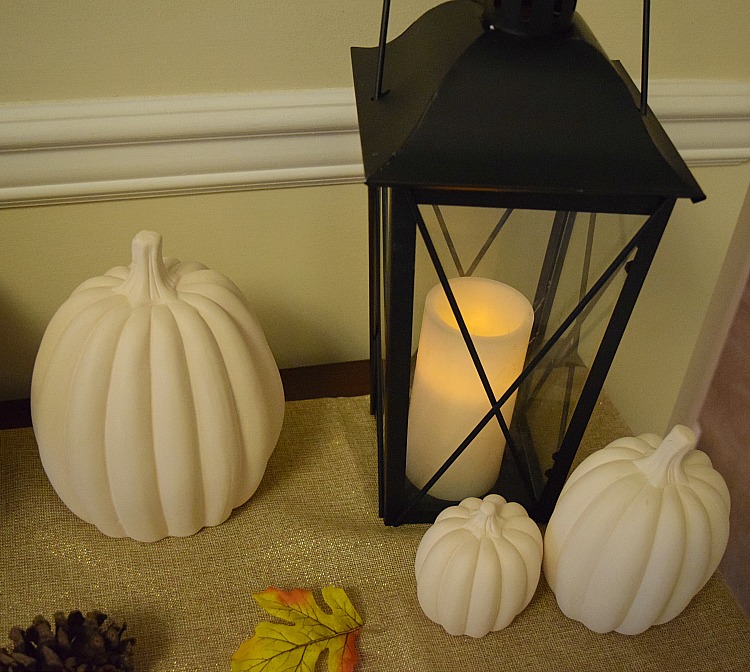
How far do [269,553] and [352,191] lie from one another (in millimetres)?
311

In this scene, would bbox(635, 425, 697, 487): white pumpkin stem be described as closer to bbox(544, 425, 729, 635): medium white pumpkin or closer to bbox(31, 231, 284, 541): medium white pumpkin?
bbox(544, 425, 729, 635): medium white pumpkin

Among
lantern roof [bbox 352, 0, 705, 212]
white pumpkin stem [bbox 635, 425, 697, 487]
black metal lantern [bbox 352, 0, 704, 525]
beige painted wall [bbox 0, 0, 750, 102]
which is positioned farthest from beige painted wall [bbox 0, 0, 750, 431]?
white pumpkin stem [bbox 635, 425, 697, 487]

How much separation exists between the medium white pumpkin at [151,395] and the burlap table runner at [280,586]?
0.03 meters

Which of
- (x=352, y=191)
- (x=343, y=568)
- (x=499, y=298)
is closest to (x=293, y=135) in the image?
(x=352, y=191)

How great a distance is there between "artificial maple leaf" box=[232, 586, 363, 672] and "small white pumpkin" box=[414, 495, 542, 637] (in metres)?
0.06

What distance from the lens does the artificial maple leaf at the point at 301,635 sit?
47 centimetres

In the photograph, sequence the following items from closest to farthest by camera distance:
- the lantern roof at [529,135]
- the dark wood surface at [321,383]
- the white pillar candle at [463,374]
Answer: the lantern roof at [529,135] < the white pillar candle at [463,374] < the dark wood surface at [321,383]

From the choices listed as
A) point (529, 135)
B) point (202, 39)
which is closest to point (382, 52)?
point (529, 135)

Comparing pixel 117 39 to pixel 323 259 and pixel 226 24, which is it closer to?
pixel 226 24

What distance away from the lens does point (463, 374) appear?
503mm

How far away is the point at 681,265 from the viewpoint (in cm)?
76

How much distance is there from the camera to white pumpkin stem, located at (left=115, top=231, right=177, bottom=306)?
47 cm

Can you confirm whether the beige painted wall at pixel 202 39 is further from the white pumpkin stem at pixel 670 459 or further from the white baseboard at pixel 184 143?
the white pumpkin stem at pixel 670 459

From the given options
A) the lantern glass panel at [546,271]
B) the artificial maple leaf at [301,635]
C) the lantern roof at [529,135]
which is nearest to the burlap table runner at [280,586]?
the artificial maple leaf at [301,635]
